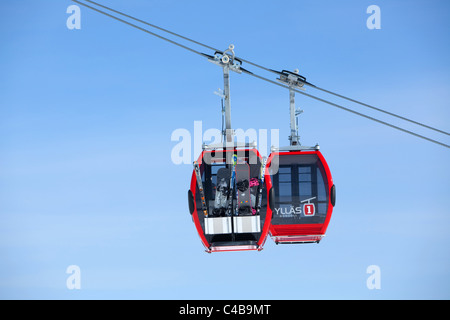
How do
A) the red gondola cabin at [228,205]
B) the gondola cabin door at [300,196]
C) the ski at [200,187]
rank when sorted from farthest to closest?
the gondola cabin door at [300,196]
the ski at [200,187]
the red gondola cabin at [228,205]

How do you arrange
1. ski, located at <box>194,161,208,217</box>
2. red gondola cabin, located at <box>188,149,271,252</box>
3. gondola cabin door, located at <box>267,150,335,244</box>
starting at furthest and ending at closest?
gondola cabin door, located at <box>267,150,335,244</box> < ski, located at <box>194,161,208,217</box> < red gondola cabin, located at <box>188,149,271,252</box>

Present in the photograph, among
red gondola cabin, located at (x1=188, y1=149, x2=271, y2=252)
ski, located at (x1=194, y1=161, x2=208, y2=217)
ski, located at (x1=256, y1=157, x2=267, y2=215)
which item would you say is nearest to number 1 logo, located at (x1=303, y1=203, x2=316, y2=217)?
red gondola cabin, located at (x1=188, y1=149, x2=271, y2=252)

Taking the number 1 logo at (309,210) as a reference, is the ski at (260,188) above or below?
above

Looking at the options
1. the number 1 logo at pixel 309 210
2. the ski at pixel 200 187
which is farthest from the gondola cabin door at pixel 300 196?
the ski at pixel 200 187

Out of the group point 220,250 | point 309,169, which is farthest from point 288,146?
point 220,250

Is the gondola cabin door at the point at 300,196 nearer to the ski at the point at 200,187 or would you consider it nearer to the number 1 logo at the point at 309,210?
the number 1 logo at the point at 309,210

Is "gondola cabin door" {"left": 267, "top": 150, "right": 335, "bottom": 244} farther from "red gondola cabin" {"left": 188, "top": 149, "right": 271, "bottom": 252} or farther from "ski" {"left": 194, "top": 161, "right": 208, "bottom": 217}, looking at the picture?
"ski" {"left": 194, "top": 161, "right": 208, "bottom": 217}

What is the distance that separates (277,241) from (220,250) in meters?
3.17

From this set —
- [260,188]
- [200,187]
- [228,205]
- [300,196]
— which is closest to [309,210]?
[300,196]

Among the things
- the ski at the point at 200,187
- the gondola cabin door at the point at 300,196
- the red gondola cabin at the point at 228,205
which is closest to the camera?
the red gondola cabin at the point at 228,205

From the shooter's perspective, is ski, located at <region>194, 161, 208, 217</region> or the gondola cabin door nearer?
ski, located at <region>194, 161, 208, 217</region>

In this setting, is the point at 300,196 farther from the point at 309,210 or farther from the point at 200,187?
the point at 200,187

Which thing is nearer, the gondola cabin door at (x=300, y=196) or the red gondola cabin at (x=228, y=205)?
the red gondola cabin at (x=228, y=205)

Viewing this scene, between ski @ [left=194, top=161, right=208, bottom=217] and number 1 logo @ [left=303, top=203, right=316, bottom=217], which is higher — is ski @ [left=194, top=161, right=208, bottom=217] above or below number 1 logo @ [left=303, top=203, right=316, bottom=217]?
above
